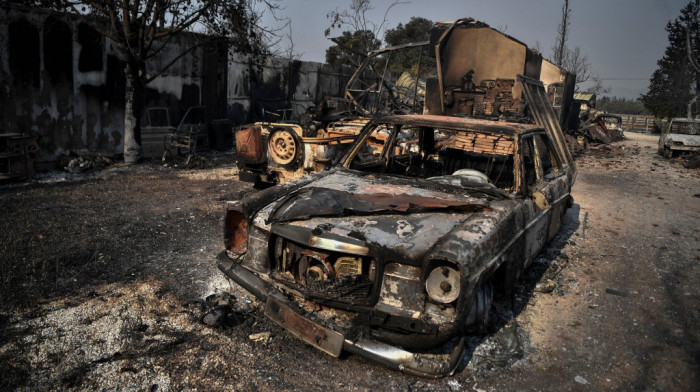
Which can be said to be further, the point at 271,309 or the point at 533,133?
the point at 533,133

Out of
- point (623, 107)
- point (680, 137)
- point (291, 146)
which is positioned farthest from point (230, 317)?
point (623, 107)

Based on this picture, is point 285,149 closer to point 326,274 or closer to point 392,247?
point 326,274

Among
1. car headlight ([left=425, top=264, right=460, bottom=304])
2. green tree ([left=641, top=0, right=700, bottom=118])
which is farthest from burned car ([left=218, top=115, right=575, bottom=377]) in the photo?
green tree ([left=641, top=0, right=700, bottom=118])

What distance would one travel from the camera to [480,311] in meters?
2.89

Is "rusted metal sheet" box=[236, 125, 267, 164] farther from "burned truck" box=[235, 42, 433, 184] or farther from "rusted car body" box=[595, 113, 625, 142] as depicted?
"rusted car body" box=[595, 113, 625, 142]

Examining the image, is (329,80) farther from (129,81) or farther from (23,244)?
(23,244)

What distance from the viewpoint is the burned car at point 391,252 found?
2.56 metres

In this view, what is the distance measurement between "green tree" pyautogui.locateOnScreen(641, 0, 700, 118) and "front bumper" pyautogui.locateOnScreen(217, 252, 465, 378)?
32.0 m

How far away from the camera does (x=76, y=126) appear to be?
976cm

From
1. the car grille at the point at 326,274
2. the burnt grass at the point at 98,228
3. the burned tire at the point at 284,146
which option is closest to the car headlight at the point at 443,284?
the car grille at the point at 326,274

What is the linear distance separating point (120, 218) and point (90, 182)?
9.40ft

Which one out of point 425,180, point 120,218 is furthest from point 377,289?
point 120,218

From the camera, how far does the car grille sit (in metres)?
2.70

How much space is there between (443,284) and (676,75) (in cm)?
3465
